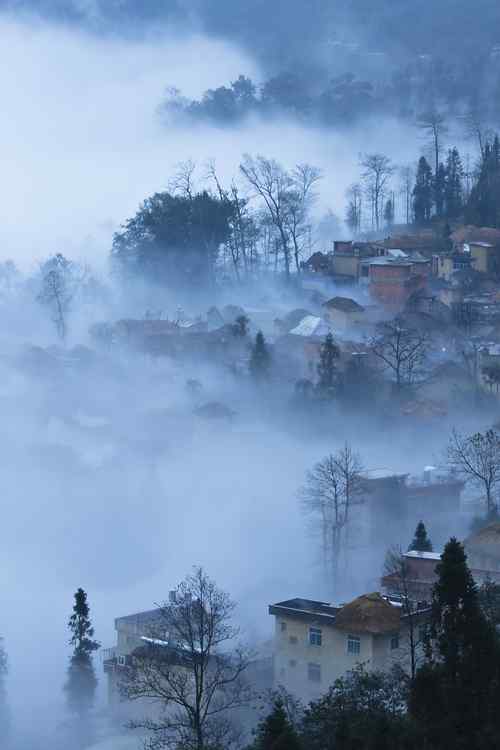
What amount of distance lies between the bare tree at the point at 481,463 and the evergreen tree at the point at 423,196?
40.3 feet

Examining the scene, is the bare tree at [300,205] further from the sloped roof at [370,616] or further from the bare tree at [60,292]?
the sloped roof at [370,616]

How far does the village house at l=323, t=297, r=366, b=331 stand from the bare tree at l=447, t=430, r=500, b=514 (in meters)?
6.07

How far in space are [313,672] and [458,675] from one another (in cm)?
477

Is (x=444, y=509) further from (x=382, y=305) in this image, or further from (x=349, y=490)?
(x=382, y=305)

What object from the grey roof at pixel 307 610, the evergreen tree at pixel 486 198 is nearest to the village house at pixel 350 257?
the evergreen tree at pixel 486 198

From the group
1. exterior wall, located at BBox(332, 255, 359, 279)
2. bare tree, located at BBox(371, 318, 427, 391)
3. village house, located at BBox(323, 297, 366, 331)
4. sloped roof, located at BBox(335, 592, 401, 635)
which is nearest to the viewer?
sloped roof, located at BBox(335, 592, 401, 635)

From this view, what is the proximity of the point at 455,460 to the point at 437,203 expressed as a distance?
12693mm

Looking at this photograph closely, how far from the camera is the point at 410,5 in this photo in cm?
6412

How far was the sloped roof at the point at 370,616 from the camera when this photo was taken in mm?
13656

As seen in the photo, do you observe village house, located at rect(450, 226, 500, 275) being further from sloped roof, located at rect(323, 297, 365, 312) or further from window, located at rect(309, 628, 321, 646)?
window, located at rect(309, 628, 321, 646)

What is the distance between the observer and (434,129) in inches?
1425

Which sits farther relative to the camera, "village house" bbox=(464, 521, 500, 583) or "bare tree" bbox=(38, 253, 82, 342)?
"bare tree" bbox=(38, 253, 82, 342)

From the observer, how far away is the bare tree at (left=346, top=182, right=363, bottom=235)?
33844mm

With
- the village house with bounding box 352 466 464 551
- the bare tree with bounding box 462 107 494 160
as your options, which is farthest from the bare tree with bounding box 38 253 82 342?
the village house with bounding box 352 466 464 551
